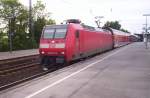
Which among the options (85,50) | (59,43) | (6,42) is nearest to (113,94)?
(59,43)

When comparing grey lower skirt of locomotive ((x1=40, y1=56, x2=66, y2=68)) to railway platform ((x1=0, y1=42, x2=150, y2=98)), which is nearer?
railway platform ((x1=0, y1=42, x2=150, y2=98))

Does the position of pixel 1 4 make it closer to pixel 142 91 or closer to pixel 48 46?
pixel 48 46

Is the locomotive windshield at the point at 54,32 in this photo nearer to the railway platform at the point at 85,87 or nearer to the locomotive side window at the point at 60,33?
the locomotive side window at the point at 60,33

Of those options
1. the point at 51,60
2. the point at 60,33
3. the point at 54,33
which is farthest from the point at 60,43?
the point at 51,60

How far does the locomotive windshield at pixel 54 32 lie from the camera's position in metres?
20.4

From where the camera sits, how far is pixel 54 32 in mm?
20750

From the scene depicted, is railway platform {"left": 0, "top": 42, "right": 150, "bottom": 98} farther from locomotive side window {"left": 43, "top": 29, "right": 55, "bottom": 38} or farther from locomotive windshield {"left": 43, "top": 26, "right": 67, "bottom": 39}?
locomotive side window {"left": 43, "top": 29, "right": 55, "bottom": 38}

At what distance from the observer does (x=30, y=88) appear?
1173 cm

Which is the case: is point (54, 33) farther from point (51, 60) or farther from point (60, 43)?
point (51, 60)

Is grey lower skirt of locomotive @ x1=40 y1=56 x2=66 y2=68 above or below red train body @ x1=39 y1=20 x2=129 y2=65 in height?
below

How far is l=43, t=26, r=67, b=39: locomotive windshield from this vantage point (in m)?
20.4

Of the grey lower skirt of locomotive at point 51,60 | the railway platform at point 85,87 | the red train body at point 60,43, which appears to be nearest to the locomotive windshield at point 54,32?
the red train body at point 60,43

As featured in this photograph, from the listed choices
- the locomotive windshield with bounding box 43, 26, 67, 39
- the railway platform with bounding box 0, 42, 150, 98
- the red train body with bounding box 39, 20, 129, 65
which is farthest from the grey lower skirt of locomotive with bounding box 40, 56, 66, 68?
the railway platform with bounding box 0, 42, 150, 98

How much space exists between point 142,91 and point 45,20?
48825mm
